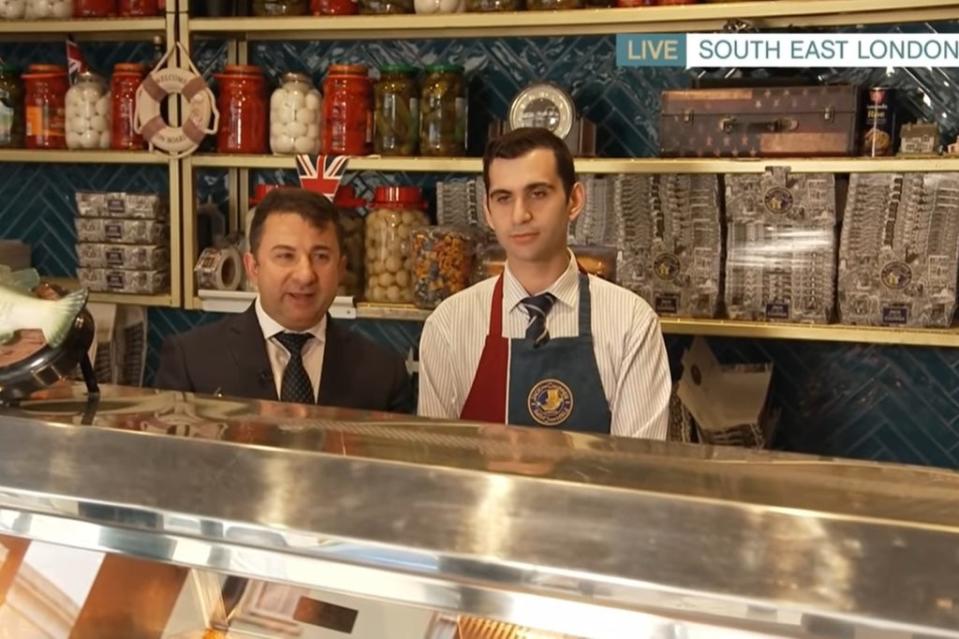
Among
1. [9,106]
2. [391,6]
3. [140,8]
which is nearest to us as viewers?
[391,6]

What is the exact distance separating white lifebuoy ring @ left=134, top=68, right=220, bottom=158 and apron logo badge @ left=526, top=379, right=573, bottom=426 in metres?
1.49

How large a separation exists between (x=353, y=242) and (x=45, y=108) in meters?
1.05

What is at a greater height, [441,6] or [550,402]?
[441,6]

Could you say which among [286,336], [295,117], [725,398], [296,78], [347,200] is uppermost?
[296,78]

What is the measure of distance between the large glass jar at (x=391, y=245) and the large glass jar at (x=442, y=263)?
10 centimetres

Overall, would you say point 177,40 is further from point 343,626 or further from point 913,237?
point 343,626

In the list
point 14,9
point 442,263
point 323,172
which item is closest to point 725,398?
point 442,263

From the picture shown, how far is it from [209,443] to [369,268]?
214 centimetres

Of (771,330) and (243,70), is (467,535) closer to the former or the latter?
(771,330)

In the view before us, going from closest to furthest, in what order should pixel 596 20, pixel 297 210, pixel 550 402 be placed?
pixel 297 210
pixel 550 402
pixel 596 20

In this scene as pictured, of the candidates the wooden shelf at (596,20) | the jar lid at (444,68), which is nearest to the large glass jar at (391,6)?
the wooden shelf at (596,20)

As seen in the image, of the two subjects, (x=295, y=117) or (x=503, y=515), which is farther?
(x=295, y=117)

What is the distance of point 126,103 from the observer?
338cm

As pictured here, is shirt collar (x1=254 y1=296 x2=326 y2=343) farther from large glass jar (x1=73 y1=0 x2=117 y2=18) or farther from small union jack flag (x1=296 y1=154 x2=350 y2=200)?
large glass jar (x1=73 y1=0 x2=117 y2=18)
